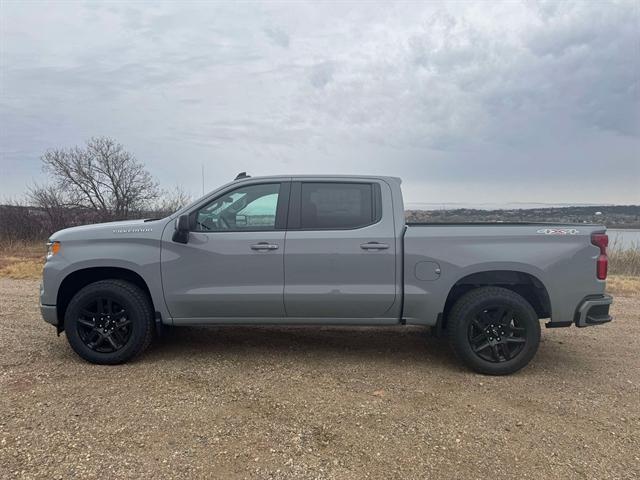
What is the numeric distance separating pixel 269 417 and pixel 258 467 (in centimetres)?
65

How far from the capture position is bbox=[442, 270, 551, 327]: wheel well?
456 centimetres

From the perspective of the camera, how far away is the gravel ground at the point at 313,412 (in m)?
2.96

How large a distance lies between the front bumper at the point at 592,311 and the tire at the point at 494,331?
39 centimetres

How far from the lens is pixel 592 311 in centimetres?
444

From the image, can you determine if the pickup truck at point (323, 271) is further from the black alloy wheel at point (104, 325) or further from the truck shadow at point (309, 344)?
the truck shadow at point (309, 344)

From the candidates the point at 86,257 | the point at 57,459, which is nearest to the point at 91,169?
the point at 86,257

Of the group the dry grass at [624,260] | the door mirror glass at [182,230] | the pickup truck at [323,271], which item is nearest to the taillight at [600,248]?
the pickup truck at [323,271]

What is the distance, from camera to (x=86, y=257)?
4641 millimetres

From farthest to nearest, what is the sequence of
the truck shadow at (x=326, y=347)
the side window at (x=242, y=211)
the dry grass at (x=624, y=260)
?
the dry grass at (x=624, y=260) → the truck shadow at (x=326, y=347) → the side window at (x=242, y=211)

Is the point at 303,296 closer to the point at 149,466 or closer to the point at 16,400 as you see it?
the point at 149,466

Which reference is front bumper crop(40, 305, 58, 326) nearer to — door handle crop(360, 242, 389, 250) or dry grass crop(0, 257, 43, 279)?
door handle crop(360, 242, 389, 250)

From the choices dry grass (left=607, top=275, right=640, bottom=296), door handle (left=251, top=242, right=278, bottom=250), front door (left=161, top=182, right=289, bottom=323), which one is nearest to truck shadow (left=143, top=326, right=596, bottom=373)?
front door (left=161, top=182, right=289, bottom=323)

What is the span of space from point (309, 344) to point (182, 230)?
6.45ft

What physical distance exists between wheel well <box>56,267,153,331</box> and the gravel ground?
566 mm
